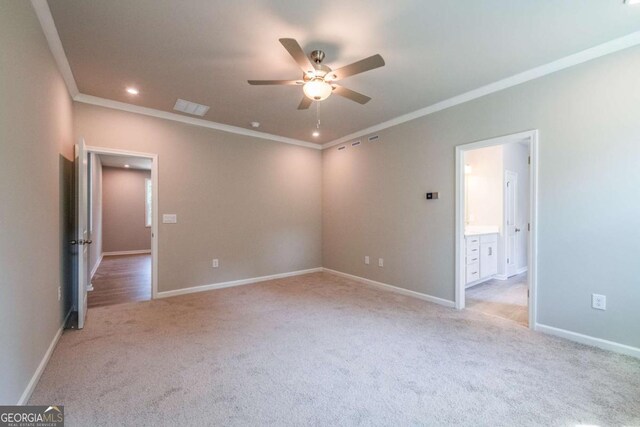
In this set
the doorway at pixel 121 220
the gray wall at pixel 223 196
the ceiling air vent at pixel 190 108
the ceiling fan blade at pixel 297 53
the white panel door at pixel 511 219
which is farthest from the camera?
the doorway at pixel 121 220

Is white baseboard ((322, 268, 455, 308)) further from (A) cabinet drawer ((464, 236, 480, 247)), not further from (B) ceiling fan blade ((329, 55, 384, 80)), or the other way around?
(B) ceiling fan blade ((329, 55, 384, 80))

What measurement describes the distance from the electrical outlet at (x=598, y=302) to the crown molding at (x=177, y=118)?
4.62 metres

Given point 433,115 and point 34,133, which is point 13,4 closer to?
point 34,133

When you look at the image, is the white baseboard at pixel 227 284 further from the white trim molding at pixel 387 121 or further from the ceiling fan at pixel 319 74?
the ceiling fan at pixel 319 74

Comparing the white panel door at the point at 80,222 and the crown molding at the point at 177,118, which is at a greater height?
the crown molding at the point at 177,118

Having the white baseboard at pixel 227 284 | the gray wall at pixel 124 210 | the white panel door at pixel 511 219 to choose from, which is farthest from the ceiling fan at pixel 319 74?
the gray wall at pixel 124 210

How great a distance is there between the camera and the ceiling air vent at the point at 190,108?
368 cm

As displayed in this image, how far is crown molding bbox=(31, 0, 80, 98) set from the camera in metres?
1.98

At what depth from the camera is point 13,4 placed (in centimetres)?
164

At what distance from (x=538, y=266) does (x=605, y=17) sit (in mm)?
2163

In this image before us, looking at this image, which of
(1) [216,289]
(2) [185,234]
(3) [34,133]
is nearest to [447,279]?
(1) [216,289]

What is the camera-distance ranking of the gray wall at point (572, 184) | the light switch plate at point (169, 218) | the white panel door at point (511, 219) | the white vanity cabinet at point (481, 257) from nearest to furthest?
the gray wall at point (572, 184)
the light switch plate at point (169, 218)
the white vanity cabinet at point (481, 257)
the white panel door at point (511, 219)

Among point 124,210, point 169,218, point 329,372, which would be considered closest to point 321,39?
point 329,372

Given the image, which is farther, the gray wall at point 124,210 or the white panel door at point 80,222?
the gray wall at point 124,210
